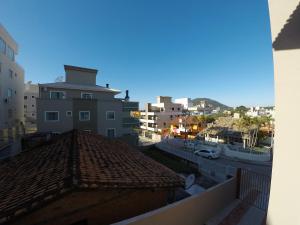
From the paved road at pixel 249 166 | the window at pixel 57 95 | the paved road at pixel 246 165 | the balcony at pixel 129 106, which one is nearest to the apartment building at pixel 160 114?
the balcony at pixel 129 106

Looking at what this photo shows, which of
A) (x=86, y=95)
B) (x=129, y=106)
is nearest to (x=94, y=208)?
(x=129, y=106)

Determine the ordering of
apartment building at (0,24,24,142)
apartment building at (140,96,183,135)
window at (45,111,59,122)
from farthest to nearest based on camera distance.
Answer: apartment building at (140,96,183,135)
apartment building at (0,24,24,142)
window at (45,111,59,122)

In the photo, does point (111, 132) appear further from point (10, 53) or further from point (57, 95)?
point (10, 53)

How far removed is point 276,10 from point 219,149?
27.6m

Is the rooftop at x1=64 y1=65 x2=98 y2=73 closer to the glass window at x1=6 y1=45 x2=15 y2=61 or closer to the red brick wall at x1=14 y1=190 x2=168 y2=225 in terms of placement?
the glass window at x1=6 y1=45 x2=15 y2=61

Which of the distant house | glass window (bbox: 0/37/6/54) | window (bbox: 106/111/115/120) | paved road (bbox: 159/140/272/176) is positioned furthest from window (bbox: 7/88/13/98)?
paved road (bbox: 159/140/272/176)

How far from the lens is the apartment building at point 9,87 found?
21.9 m

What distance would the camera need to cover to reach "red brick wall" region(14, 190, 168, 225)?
4591mm

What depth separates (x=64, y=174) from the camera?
17.7ft

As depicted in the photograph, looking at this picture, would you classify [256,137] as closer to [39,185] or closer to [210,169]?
[210,169]

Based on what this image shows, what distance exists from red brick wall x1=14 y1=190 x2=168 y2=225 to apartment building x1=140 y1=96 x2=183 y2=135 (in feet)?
179

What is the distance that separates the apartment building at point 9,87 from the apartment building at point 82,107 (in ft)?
16.3

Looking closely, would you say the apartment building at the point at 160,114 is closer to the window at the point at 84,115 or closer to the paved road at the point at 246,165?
the paved road at the point at 246,165

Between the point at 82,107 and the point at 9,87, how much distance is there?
11.1m
